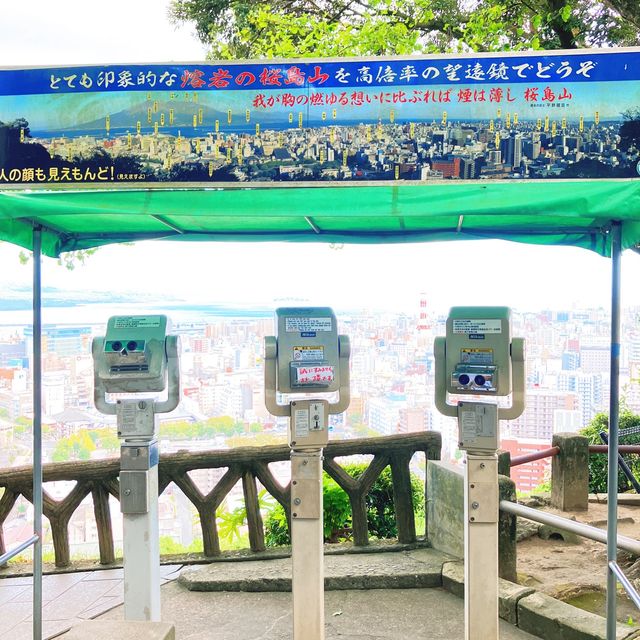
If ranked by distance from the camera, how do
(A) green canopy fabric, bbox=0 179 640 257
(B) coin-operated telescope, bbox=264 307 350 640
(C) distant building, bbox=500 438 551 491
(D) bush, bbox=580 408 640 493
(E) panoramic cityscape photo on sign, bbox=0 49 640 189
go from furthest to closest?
(D) bush, bbox=580 408 640 493 → (C) distant building, bbox=500 438 551 491 → (B) coin-operated telescope, bbox=264 307 350 640 → (E) panoramic cityscape photo on sign, bbox=0 49 640 189 → (A) green canopy fabric, bbox=0 179 640 257

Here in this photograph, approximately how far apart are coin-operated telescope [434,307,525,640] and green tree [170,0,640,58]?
5416mm

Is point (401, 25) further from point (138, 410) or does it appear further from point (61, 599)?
point (61, 599)

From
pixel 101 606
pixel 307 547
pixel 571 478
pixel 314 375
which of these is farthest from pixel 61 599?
pixel 571 478

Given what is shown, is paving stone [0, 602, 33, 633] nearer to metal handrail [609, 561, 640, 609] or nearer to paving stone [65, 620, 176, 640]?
paving stone [65, 620, 176, 640]

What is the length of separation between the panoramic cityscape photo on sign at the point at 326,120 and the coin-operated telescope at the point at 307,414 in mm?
858

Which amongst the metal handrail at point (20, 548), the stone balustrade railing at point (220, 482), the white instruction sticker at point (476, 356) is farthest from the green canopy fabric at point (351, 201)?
the stone balustrade railing at point (220, 482)

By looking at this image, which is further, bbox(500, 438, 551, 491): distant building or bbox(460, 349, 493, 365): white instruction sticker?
bbox(500, 438, 551, 491): distant building

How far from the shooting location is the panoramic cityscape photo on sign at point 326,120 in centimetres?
260

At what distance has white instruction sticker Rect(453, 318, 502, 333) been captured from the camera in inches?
123

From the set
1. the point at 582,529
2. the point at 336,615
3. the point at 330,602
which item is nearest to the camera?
the point at 582,529

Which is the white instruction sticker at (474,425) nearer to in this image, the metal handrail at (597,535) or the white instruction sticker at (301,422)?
the metal handrail at (597,535)

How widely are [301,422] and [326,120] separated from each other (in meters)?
1.50

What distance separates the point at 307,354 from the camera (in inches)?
126

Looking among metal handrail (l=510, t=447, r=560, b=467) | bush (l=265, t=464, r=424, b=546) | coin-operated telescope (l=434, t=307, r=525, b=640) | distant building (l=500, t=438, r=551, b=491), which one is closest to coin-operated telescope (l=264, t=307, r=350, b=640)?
coin-operated telescope (l=434, t=307, r=525, b=640)
